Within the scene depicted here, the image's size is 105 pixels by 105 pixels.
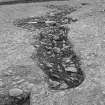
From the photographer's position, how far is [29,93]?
6.96 feet

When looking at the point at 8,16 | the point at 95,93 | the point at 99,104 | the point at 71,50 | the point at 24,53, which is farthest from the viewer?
the point at 8,16

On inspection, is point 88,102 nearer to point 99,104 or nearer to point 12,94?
point 99,104

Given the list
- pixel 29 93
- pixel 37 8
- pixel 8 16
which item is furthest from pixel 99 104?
pixel 37 8

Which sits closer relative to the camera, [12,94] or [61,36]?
[12,94]

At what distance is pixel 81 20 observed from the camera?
13.5ft

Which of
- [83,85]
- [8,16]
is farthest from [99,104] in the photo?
[8,16]

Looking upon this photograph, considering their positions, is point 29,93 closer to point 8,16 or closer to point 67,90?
point 67,90

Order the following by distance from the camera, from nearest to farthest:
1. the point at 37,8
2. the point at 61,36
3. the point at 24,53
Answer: the point at 24,53
the point at 61,36
the point at 37,8

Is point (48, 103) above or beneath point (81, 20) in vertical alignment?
above

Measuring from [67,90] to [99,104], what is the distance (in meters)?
0.31

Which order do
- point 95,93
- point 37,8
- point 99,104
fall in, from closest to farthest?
point 99,104 → point 95,93 → point 37,8

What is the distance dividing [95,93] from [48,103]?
1.31 feet

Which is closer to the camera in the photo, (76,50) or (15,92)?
(15,92)

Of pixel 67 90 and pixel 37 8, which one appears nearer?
pixel 67 90
